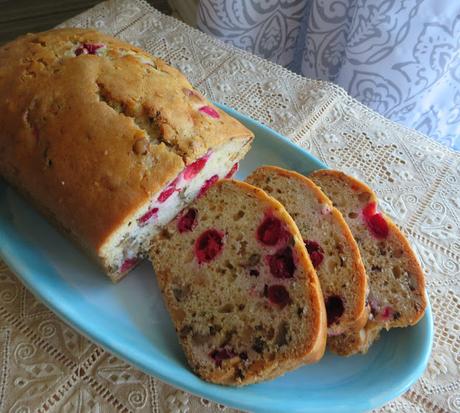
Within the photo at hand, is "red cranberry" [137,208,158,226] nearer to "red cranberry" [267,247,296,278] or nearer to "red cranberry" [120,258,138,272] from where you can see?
"red cranberry" [120,258,138,272]

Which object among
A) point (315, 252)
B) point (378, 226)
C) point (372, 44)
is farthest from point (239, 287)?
point (372, 44)

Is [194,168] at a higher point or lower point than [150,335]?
higher

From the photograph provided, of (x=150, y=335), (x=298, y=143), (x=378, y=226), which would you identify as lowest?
(x=150, y=335)

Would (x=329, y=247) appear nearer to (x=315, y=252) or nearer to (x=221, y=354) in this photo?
(x=315, y=252)

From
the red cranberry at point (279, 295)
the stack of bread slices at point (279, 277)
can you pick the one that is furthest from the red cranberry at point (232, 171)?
the red cranberry at point (279, 295)

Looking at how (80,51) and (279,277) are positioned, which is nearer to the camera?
(279,277)

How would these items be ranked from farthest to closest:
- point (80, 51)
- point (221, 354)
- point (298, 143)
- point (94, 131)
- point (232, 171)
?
point (298, 143) → point (232, 171) → point (80, 51) → point (94, 131) → point (221, 354)

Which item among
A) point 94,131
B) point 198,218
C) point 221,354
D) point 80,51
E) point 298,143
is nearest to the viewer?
point 221,354
